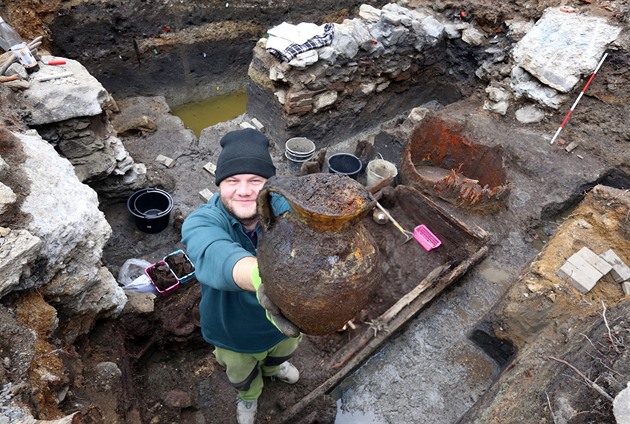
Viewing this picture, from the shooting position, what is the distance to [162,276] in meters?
3.37

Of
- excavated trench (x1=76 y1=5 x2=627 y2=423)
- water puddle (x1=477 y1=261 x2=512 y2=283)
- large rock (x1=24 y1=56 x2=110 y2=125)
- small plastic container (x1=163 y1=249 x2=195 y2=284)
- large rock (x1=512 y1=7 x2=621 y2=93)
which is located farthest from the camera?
large rock (x1=512 y1=7 x2=621 y2=93)

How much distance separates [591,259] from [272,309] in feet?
8.08

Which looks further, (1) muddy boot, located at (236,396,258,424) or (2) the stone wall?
(2) the stone wall

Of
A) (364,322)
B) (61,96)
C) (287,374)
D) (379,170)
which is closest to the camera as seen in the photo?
(287,374)

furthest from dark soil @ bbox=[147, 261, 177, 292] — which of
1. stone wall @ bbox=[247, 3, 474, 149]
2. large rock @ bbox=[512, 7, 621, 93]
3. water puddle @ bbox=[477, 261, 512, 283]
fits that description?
large rock @ bbox=[512, 7, 621, 93]

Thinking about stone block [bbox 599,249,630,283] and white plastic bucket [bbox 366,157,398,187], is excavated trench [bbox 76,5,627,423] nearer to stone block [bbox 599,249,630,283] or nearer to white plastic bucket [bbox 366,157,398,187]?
white plastic bucket [bbox 366,157,398,187]

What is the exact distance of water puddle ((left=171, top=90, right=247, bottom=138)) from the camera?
6406 millimetres

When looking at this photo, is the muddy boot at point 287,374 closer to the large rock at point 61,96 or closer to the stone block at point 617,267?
the stone block at point 617,267

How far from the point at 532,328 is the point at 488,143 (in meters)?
2.74

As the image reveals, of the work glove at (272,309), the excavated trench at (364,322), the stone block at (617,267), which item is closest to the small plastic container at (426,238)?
the excavated trench at (364,322)

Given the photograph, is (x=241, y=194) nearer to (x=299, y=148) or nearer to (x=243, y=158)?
(x=243, y=158)

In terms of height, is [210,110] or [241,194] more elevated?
[241,194]

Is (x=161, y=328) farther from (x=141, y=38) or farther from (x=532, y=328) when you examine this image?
(x=141, y=38)

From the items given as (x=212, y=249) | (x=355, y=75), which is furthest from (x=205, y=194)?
(x=212, y=249)
